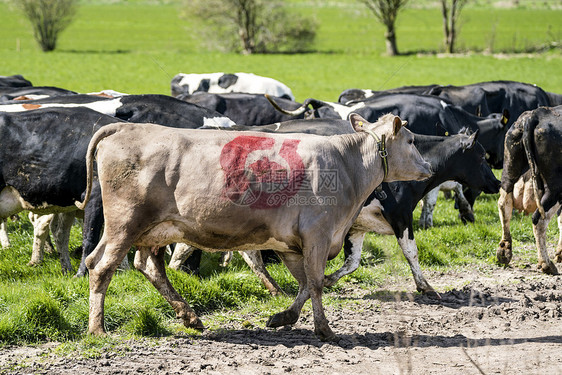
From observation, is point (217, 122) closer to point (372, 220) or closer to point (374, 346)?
point (372, 220)

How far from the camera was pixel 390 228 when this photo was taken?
330 inches

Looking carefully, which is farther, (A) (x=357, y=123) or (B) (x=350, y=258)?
(B) (x=350, y=258)

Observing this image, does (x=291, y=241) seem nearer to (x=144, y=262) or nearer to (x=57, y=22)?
(x=144, y=262)

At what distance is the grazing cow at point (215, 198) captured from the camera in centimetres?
607

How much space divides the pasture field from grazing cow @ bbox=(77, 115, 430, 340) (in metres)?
0.51

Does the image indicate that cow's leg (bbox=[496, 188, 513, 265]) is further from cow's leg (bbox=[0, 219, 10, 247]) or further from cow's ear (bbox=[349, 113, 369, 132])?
cow's leg (bbox=[0, 219, 10, 247])

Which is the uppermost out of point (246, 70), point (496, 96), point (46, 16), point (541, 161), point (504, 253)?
point (541, 161)

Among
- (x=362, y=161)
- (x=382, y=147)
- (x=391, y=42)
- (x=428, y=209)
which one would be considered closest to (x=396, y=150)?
(x=382, y=147)

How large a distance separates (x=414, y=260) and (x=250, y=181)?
2.66 metres

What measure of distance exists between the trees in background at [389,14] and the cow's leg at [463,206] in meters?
42.2

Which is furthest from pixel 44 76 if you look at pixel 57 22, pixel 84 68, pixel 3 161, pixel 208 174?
pixel 208 174

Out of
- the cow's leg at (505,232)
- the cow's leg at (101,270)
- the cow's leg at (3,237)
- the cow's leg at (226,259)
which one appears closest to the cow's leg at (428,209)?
the cow's leg at (505,232)

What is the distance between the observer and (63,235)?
875cm

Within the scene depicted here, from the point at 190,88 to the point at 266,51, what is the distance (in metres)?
38.7
